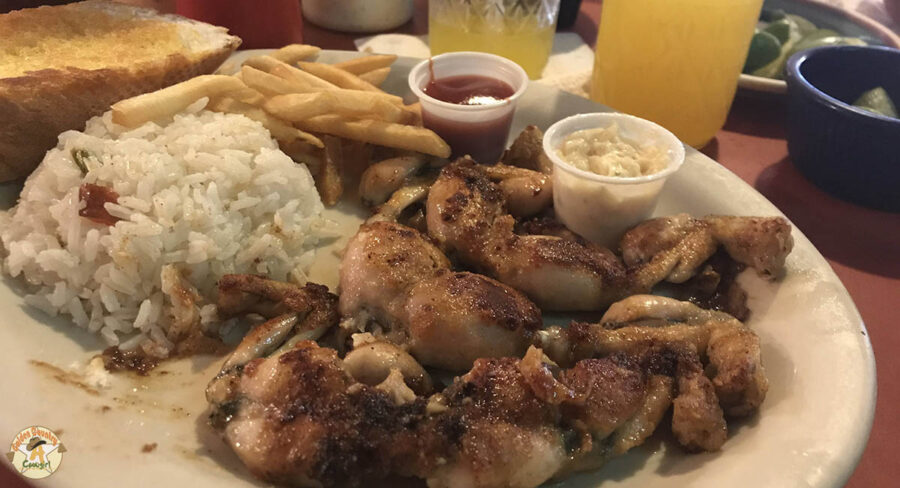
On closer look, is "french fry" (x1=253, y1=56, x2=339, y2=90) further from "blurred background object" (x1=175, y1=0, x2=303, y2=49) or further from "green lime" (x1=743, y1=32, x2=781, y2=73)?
"green lime" (x1=743, y1=32, x2=781, y2=73)

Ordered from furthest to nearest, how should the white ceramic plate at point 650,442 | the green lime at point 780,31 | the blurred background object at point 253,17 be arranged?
the green lime at point 780,31
the blurred background object at point 253,17
the white ceramic plate at point 650,442

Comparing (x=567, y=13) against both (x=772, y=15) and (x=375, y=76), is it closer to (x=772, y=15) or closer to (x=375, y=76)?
(x=772, y=15)

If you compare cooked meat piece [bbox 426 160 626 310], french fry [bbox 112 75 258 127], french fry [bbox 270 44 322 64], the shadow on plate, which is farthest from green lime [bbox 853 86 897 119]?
french fry [bbox 112 75 258 127]

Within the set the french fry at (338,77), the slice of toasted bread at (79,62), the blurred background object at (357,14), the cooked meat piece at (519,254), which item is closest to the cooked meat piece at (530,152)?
the cooked meat piece at (519,254)

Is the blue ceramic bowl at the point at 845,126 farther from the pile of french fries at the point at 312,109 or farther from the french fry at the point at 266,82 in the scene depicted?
the french fry at the point at 266,82

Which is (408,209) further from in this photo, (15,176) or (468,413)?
(15,176)

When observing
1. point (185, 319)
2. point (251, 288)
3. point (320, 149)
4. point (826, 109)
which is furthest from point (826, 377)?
point (320, 149)

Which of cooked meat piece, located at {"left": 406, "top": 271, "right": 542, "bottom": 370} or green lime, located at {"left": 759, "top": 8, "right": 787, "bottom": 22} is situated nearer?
cooked meat piece, located at {"left": 406, "top": 271, "right": 542, "bottom": 370}
